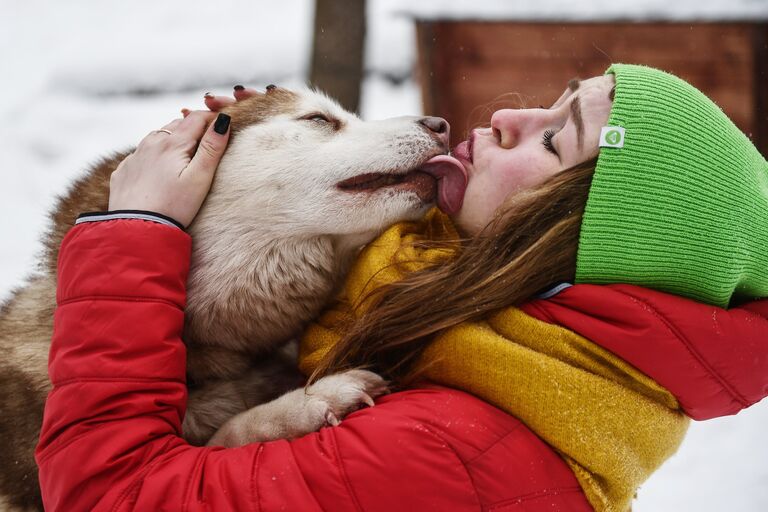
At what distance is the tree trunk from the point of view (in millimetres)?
3861

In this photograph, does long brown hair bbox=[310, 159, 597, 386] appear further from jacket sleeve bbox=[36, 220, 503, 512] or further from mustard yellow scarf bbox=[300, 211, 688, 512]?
jacket sleeve bbox=[36, 220, 503, 512]

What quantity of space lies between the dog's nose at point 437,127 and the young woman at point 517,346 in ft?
1.29

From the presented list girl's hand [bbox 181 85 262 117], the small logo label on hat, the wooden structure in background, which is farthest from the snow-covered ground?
the small logo label on hat

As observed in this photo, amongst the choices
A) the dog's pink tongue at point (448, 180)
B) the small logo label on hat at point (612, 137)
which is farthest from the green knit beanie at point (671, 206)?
the dog's pink tongue at point (448, 180)

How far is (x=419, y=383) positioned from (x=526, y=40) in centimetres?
379

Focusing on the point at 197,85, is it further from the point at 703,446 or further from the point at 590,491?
the point at 590,491

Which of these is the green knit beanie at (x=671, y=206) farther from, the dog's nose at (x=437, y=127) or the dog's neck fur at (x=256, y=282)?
the dog's neck fur at (x=256, y=282)

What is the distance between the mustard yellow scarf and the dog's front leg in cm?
19

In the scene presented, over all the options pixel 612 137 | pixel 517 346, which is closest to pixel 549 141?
pixel 612 137

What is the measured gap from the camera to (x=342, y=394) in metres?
1.71

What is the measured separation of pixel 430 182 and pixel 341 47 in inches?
83.3

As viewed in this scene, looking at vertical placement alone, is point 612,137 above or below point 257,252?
above

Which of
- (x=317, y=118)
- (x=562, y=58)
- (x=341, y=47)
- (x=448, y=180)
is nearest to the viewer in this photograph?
(x=448, y=180)

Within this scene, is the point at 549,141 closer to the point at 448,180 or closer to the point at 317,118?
the point at 448,180
